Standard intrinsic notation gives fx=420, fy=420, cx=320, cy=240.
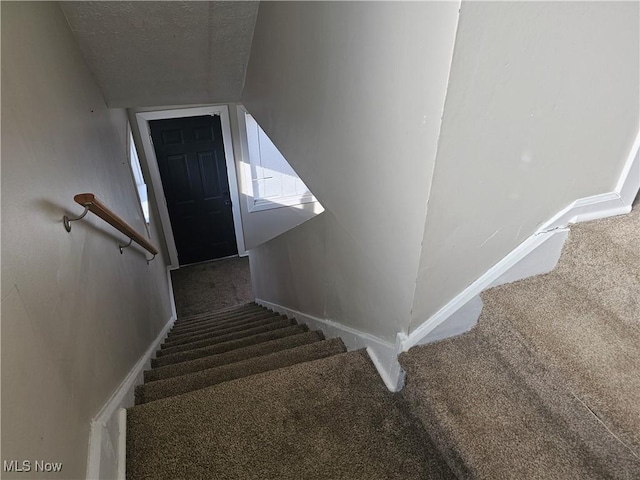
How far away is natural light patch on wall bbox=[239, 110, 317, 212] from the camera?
438 centimetres

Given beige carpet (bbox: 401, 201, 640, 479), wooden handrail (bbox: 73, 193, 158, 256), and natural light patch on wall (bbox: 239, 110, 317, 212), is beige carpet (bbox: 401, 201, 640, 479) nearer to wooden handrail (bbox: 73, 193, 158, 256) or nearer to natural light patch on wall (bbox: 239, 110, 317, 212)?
wooden handrail (bbox: 73, 193, 158, 256)

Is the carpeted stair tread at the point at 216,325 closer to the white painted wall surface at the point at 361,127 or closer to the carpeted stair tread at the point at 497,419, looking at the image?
the white painted wall surface at the point at 361,127

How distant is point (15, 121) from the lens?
1097mm

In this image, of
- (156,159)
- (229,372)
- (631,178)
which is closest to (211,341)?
(229,372)

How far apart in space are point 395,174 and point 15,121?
1008 millimetres

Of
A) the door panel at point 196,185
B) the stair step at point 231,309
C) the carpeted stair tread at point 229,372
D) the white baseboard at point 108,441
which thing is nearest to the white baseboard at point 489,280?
the carpeted stair tread at point 229,372

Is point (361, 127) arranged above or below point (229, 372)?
above

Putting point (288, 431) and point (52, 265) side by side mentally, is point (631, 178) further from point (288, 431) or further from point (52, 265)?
point (52, 265)

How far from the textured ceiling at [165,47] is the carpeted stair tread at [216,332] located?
1.74 m

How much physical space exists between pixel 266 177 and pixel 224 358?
2.81 meters

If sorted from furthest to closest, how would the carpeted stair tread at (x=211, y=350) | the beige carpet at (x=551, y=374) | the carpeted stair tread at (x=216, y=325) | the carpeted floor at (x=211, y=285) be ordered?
the carpeted floor at (x=211, y=285) < the carpeted stair tread at (x=216, y=325) < the carpeted stair tread at (x=211, y=350) < the beige carpet at (x=551, y=374)

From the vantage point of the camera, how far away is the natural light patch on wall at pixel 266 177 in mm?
4383

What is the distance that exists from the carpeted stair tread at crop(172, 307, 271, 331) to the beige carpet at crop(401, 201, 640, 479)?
2833 mm

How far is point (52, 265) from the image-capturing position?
3.73 feet
